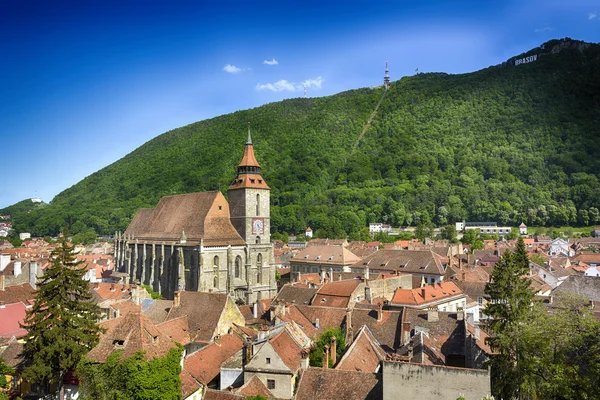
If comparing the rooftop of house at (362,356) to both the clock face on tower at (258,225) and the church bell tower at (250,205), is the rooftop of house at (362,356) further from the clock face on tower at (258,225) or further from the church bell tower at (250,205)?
the clock face on tower at (258,225)

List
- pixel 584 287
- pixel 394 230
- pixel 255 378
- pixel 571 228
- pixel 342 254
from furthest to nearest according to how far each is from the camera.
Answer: pixel 394 230, pixel 571 228, pixel 342 254, pixel 584 287, pixel 255 378

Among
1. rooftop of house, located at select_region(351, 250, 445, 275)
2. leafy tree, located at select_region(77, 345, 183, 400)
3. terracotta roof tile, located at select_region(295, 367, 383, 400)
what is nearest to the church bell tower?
rooftop of house, located at select_region(351, 250, 445, 275)

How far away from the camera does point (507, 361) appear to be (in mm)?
27641

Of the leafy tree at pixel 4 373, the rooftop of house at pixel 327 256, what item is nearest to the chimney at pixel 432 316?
the leafy tree at pixel 4 373

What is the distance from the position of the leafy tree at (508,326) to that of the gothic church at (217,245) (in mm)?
33515

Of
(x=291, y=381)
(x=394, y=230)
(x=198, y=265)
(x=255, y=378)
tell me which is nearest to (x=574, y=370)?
(x=291, y=381)

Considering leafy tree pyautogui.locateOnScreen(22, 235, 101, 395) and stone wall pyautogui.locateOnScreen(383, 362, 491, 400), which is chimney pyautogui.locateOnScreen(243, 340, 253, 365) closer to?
stone wall pyautogui.locateOnScreen(383, 362, 491, 400)

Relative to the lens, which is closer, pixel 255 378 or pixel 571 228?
pixel 255 378

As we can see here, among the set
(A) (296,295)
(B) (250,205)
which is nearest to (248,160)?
(B) (250,205)

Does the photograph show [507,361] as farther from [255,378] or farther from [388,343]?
[255,378]

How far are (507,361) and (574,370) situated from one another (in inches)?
327

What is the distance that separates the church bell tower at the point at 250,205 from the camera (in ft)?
215

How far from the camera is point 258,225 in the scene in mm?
66625

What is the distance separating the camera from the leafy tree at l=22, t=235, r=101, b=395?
28.8 metres
